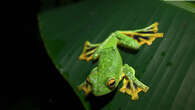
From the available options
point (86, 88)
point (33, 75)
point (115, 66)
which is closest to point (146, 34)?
point (115, 66)

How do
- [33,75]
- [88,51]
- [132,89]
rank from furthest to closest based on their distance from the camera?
[33,75]
[88,51]
[132,89]

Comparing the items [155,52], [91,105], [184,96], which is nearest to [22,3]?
[91,105]

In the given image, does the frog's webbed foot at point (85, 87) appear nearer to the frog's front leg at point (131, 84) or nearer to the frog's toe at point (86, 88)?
the frog's toe at point (86, 88)

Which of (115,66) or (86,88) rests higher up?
(115,66)

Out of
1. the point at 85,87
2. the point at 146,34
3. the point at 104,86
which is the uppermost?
the point at 146,34

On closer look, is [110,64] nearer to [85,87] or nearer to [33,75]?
[85,87]

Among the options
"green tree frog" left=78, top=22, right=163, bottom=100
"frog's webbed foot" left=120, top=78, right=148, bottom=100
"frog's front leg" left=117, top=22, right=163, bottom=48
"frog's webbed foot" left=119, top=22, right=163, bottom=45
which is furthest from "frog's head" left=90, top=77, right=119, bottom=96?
"frog's webbed foot" left=119, top=22, right=163, bottom=45

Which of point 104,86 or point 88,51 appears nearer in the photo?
point 104,86
